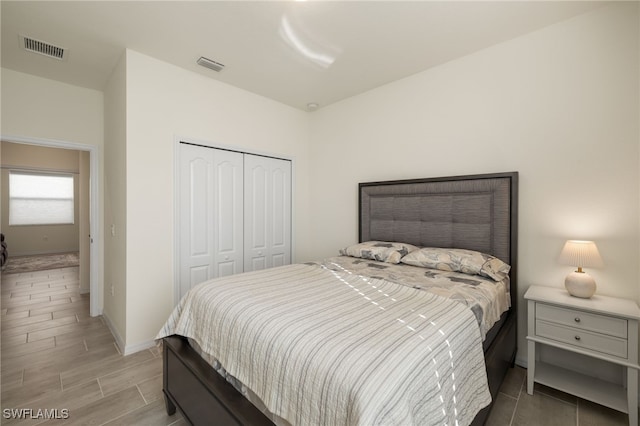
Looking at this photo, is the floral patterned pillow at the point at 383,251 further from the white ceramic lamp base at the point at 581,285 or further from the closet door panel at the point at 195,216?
the closet door panel at the point at 195,216

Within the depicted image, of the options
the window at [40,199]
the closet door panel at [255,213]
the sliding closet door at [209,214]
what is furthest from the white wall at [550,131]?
the window at [40,199]

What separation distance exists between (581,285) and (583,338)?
0.35m

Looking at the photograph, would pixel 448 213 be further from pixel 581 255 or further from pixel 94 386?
pixel 94 386

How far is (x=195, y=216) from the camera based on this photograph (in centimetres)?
303

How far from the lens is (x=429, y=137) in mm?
2957

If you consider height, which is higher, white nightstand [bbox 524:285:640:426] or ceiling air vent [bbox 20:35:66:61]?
ceiling air vent [bbox 20:35:66:61]

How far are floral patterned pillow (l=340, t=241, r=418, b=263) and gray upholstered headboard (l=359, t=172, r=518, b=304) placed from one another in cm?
25

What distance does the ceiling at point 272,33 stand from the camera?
205 centimetres

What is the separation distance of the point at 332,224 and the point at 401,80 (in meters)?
2.00

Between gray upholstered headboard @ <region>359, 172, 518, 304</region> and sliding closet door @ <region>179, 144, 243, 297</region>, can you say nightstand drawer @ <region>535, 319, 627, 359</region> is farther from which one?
sliding closet door @ <region>179, 144, 243, 297</region>

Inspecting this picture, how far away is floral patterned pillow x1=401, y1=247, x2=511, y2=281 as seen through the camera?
2168 millimetres

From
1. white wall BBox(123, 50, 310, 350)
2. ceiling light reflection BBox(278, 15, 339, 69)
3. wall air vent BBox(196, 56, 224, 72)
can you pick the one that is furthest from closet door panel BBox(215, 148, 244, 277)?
ceiling light reflection BBox(278, 15, 339, 69)

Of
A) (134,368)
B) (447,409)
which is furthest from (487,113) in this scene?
(134,368)

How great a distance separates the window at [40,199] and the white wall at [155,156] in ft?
22.5
